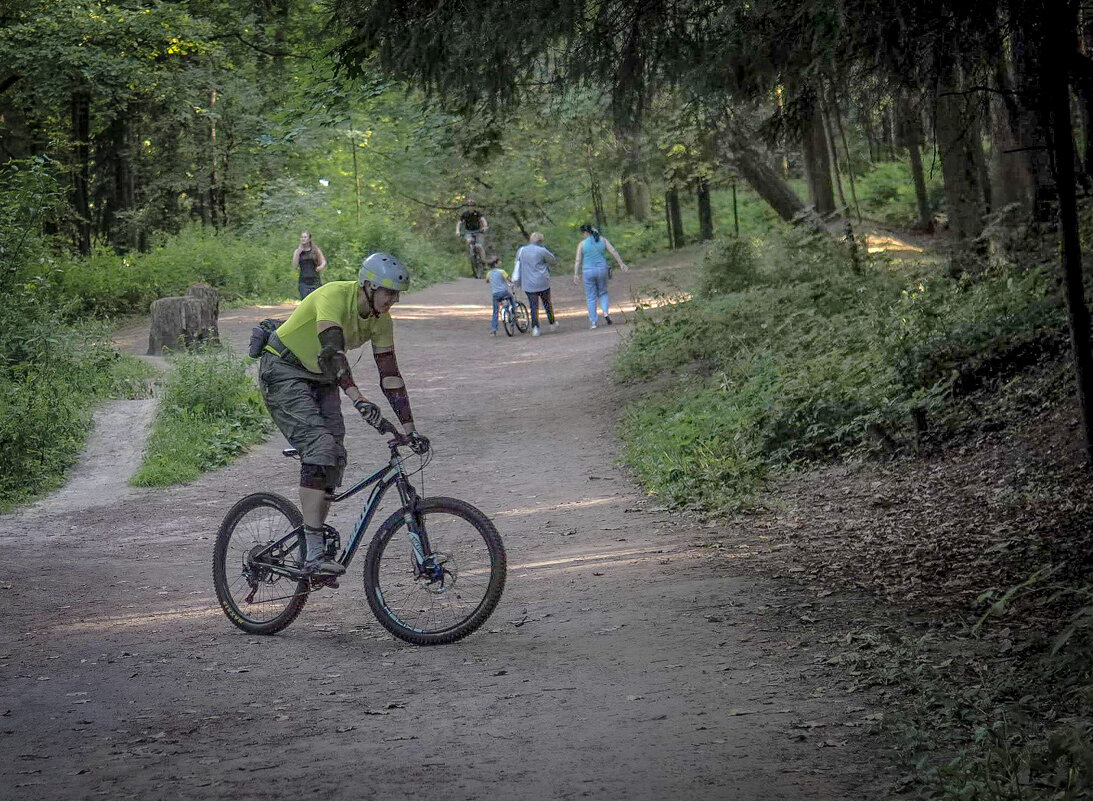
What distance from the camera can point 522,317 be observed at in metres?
24.6

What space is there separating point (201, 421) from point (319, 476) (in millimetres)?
8219

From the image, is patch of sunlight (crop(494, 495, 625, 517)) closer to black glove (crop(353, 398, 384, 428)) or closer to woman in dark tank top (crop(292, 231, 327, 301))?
black glove (crop(353, 398, 384, 428))

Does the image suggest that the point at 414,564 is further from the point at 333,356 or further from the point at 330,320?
the point at 330,320

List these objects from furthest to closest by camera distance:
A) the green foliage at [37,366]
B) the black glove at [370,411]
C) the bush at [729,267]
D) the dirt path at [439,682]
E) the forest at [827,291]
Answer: the bush at [729,267]
the green foliage at [37,366]
the black glove at [370,411]
the forest at [827,291]
the dirt path at [439,682]

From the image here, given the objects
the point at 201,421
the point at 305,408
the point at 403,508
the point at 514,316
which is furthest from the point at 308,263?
the point at 403,508

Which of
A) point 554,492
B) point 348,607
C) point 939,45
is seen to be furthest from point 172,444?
point 939,45

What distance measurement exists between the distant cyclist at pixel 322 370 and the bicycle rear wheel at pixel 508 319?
1710 centimetres

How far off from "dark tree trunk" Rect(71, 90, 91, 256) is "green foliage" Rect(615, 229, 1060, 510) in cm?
2104

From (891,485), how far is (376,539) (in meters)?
4.29

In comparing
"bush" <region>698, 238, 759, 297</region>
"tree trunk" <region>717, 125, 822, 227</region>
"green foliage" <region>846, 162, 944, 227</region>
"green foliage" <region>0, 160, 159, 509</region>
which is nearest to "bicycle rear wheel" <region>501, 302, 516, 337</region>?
"bush" <region>698, 238, 759, 297</region>

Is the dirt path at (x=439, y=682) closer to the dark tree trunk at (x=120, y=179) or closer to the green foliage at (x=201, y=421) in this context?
the green foliage at (x=201, y=421)

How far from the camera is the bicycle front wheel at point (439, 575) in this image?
6.39 meters

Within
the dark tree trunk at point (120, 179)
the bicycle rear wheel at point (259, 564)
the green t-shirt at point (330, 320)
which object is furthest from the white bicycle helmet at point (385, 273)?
the dark tree trunk at point (120, 179)

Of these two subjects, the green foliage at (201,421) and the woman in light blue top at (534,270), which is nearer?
the green foliage at (201,421)
